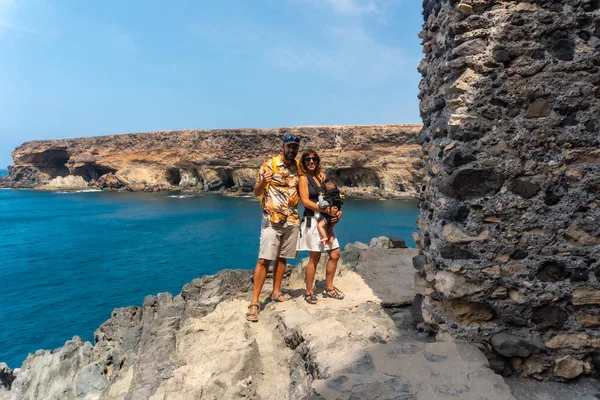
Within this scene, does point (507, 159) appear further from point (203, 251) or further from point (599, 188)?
point (203, 251)

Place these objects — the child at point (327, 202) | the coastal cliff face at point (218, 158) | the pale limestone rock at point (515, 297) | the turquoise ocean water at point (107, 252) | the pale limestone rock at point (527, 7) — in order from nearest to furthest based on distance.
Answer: the pale limestone rock at point (527, 7)
the pale limestone rock at point (515, 297)
the child at point (327, 202)
the turquoise ocean water at point (107, 252)
the coastal cliff face at point (218, 158)

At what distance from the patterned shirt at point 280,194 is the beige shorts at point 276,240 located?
0.28 ft

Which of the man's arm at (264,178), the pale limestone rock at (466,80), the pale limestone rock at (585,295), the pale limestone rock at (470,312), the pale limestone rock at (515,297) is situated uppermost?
the pale limestone rock at (466,80)

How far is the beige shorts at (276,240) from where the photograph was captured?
174 inches

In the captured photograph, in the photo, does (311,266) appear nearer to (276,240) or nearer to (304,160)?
(276,240)

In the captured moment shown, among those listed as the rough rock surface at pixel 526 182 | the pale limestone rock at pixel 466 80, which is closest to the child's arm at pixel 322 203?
the rough rock surface at pixel 526 182

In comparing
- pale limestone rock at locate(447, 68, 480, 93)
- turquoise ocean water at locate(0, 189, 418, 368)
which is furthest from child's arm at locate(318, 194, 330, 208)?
turquoise ocean water at locate(0, 189, 418, 368)

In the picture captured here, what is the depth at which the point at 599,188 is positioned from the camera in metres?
2.64

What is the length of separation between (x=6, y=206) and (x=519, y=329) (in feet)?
183

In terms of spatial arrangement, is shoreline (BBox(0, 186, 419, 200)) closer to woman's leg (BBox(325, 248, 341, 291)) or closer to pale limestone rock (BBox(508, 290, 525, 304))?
woman's leg (BBox(325, 248, 341, 291))

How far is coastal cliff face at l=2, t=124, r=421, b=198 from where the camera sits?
149 feet

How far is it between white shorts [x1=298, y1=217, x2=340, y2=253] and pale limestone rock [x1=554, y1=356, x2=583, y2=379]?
8.09 ft

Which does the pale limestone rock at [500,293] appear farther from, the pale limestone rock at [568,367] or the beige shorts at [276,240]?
the beige shorts at [276,240]

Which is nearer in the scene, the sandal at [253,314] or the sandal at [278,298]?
the sandal at [253,314]
